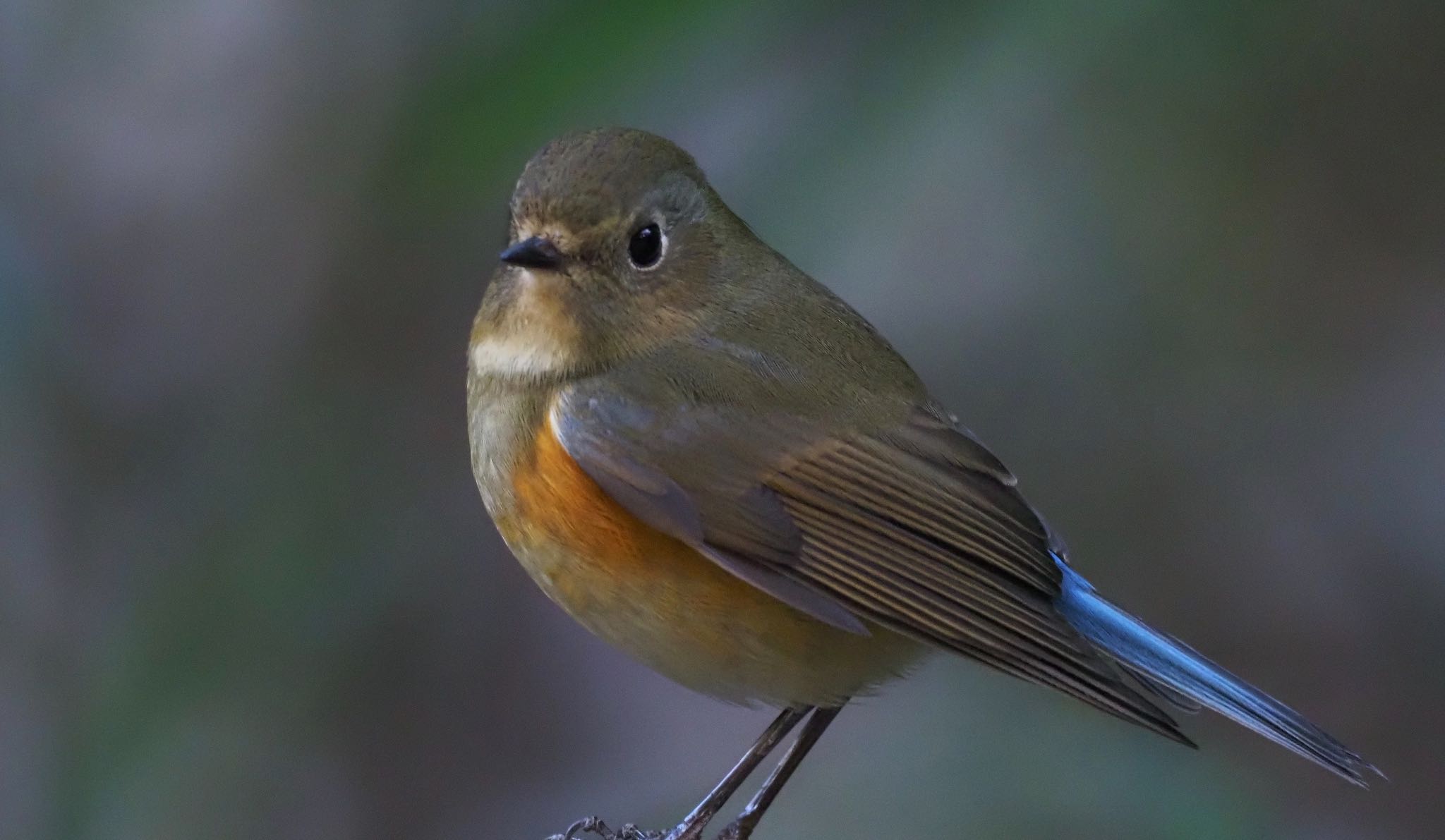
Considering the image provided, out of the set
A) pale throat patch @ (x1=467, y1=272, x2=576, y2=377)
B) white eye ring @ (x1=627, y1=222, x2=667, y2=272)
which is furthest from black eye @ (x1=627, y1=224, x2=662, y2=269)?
pale throat patch @ (x1=467, y1=272, x2=576, y2=377)

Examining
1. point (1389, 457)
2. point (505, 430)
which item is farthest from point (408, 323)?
point (1389, 457)

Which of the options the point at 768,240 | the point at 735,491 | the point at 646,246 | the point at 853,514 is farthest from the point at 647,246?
the point at 853,514

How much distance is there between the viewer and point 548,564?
2377mm

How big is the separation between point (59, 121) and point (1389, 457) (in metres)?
3.14

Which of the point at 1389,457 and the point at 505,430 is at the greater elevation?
the point at 1389,457

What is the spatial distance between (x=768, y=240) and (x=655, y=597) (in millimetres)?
641

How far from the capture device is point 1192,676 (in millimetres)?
2426

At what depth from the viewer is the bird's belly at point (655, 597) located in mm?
2334

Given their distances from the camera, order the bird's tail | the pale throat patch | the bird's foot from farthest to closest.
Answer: the bird's foot, the pale throat patch, the bird's tail

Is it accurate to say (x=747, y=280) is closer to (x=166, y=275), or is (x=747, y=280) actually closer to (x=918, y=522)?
(x=918, y=522)

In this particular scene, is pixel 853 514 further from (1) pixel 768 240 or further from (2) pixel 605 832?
(2) pixel 605 832

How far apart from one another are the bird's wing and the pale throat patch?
0.07 m

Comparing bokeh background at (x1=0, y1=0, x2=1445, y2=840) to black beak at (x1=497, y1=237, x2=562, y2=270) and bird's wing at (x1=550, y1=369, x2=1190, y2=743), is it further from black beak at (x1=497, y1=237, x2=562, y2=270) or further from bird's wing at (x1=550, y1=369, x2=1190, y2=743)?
bird's wing at (x1=550, y1=369, x2=1190, y2=743)

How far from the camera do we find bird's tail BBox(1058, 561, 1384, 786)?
2.27m
